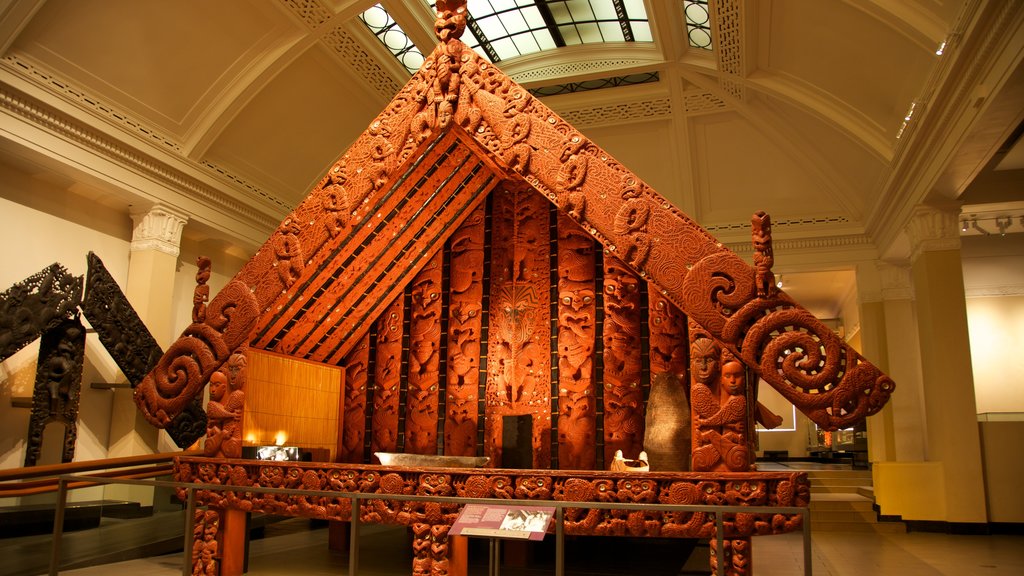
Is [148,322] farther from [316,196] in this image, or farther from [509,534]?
[509,534]

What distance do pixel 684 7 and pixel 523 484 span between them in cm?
781

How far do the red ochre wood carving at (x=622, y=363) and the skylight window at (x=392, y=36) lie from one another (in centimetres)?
549

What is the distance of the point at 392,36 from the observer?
411 inches

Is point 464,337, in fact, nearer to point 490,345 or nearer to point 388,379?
point 490,345

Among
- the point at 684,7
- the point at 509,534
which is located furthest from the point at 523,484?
the point at 684,7

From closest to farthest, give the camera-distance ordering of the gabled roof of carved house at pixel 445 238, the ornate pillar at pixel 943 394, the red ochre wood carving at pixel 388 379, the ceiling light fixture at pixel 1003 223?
the gabled roof of carved house at pixel 445 238, the red ochre wood carving at pixel 388 379, the ornate pillar at pixel 943 394, the ceiling light fixture at pixel 1003 223

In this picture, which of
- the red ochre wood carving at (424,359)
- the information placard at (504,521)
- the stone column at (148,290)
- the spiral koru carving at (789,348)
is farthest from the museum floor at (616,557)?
the stone column at (148,290)

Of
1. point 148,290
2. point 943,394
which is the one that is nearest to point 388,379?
point 148,290

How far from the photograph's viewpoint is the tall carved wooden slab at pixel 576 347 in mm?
5531

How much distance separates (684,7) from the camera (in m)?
9.68

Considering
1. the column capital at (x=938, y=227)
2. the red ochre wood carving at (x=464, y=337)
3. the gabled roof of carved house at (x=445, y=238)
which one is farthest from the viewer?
the column capital at (x=938, y=227)

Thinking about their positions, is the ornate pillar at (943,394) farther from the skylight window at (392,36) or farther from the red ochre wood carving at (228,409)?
the red ochre wood carving at (228,409)

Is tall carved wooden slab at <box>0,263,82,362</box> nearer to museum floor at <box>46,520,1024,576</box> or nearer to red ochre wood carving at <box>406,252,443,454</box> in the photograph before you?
museum floor at <box>46,520,1024,576</box>

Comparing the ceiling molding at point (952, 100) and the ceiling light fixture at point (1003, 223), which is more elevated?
the ceiling molding at point (952, 100)
